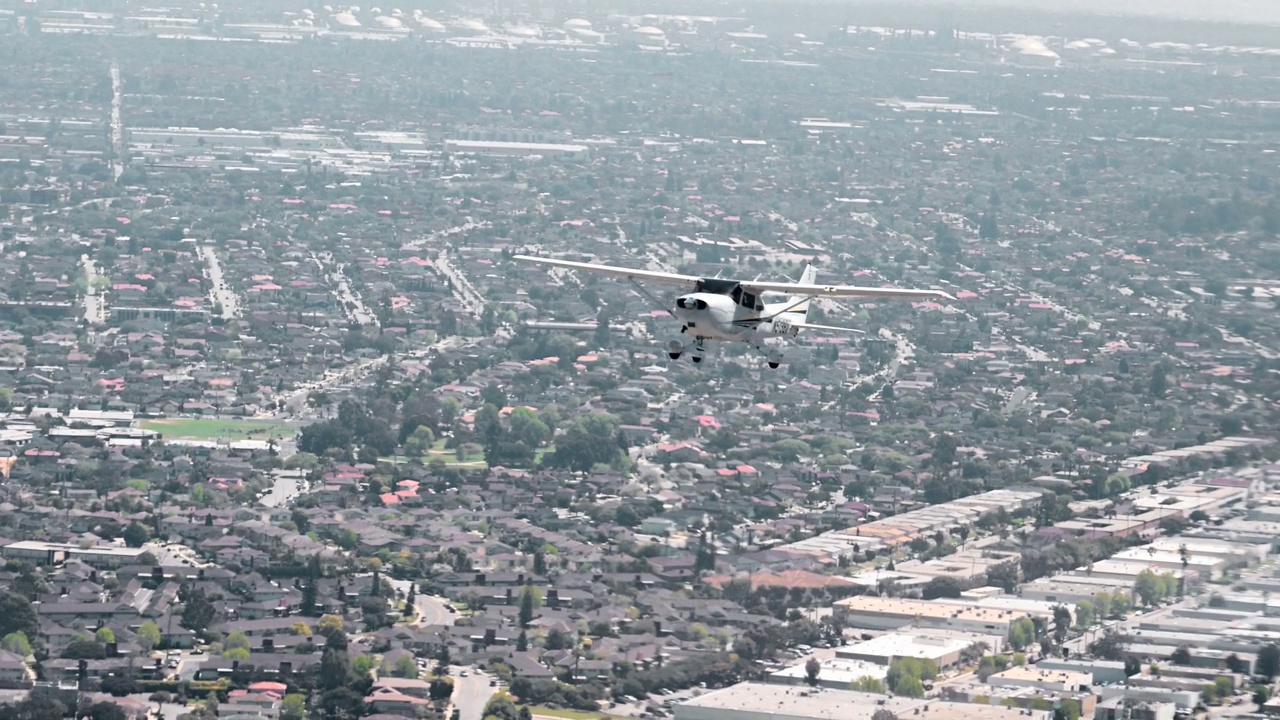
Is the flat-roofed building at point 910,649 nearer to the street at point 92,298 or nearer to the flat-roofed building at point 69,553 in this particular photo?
the flat-roofed building at point 69,553

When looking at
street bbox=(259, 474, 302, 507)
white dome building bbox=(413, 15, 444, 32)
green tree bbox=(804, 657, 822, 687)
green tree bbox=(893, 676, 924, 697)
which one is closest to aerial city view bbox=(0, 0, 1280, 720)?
green tree bbox=(893, 676, 924, 697)

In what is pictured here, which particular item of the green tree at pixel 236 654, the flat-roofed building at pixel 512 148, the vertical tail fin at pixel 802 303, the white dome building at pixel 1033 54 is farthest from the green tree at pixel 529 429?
the white dome building at pixel 1033 54

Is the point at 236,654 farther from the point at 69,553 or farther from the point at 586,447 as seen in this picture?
the point at 586,447

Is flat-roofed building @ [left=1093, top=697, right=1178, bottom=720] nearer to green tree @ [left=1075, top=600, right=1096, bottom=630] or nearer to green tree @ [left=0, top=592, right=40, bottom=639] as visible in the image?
green tree @ [left=1075, top=600, right=1096, bottom=630]

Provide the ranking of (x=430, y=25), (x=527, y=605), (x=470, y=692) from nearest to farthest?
1. (x=470, y=692)
2. (x=527, y=605)
3. (x=430, y=25)

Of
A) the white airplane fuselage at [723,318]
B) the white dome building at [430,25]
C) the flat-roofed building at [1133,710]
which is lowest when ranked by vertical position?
the white dome building at [430,25]

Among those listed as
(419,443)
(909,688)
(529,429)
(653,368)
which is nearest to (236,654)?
(909,688)
